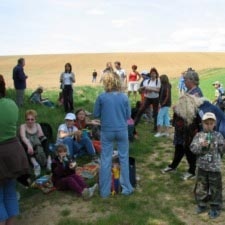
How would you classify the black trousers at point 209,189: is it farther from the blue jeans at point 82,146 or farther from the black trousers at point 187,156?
the blue jeans at point 82,146

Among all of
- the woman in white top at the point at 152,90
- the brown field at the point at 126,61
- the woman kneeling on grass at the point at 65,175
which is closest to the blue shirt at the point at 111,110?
the woman kneeling on grass at the point at 65,175

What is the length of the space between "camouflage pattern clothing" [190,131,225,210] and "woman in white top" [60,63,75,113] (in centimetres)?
926

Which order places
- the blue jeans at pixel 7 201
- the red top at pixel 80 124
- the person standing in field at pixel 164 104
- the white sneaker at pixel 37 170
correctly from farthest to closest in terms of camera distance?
the person standing in field at pixel 164 104 < the red top at pixel 80 124 < the white sneaker at pixel 37 170 < the blue jeans at pixel 7 201

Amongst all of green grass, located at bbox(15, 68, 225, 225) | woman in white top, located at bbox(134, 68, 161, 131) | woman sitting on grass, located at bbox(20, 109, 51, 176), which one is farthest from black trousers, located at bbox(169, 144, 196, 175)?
woman in white top, located at bbox(134, 68, 161, 131)

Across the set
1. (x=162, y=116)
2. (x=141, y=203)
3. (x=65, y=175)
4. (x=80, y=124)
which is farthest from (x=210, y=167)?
(x=162, y=116)

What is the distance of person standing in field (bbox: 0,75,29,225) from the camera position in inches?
192

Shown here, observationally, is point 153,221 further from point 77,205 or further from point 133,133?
point 133,133

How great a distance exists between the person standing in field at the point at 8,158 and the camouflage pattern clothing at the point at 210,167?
2.55m

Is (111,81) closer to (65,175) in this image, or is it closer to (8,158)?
(65,175)

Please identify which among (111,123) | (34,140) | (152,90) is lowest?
(34,140)

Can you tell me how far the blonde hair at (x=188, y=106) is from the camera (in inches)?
278

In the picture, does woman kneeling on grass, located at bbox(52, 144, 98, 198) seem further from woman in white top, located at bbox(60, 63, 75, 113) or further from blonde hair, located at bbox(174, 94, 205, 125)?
woman in white top, located at bbox(60, 63, 75, 113)

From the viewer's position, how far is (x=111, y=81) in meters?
6.72

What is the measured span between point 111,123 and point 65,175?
4.10 ft
